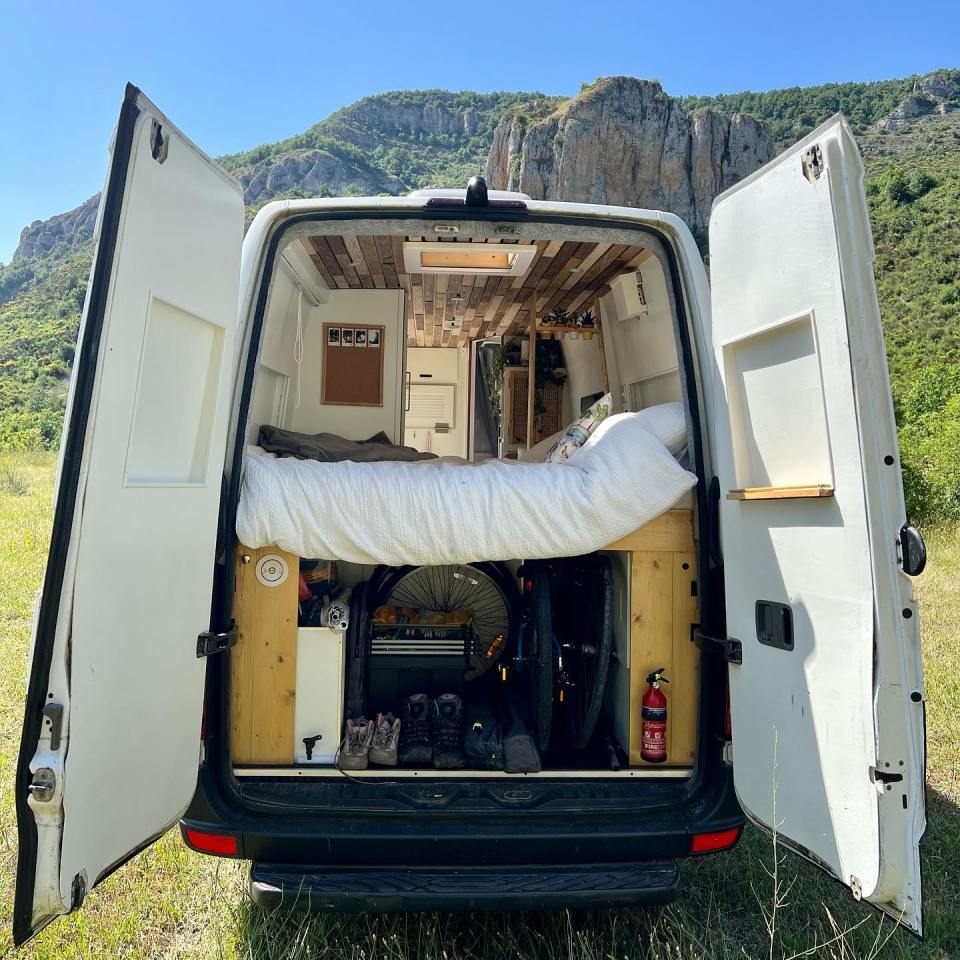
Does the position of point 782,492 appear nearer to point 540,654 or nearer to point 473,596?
point 540,654

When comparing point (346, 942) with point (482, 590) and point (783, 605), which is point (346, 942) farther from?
point (783, 605)

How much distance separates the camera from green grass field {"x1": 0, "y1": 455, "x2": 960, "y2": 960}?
6.63 ft

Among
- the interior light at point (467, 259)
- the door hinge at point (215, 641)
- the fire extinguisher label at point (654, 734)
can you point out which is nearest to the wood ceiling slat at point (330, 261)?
the interior light at point (467, 259)

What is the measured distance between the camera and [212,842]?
6.31 ft

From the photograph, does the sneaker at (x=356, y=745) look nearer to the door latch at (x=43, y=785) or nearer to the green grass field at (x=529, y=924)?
the green grass field at (x=529, y=924)

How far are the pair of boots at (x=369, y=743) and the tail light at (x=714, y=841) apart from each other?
0.82m

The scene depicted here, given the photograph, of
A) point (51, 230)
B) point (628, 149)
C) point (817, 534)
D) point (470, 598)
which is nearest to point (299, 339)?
point (470, 598)

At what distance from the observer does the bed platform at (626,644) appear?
219cm

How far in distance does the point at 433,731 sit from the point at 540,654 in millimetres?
400

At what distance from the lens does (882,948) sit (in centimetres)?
210

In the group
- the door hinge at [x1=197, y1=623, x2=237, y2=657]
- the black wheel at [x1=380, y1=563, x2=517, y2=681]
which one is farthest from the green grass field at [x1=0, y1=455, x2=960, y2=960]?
the black wheel at [x1=380, y1=563, x2=517, y2=681]

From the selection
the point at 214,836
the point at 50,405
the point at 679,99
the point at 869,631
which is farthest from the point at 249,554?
the point at 679,99

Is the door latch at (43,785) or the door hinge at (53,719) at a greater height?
the door hinge at (53,719)

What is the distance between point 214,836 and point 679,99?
64.9m
